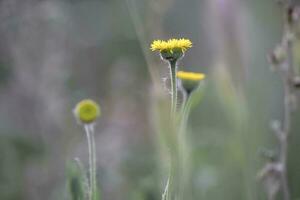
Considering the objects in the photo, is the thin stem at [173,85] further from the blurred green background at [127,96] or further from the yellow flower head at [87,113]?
the blurred green background at [127,96]

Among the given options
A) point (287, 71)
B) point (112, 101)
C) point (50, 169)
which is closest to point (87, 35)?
point (112, 101)

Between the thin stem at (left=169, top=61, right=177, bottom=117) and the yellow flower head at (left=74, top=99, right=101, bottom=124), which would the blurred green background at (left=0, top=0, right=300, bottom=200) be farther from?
the thin stem at (left=169, top=61, right=177, bottom=117)

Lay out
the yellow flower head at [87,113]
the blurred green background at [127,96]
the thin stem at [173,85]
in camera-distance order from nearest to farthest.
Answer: the thin stem at [173,85], the yellow flower head at [87,113], the blurred green background at [127,96]

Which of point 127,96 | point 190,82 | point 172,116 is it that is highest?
point 127,96

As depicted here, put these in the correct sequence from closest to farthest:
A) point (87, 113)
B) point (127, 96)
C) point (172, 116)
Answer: point (172, 116), point (87, 113), point (127, 96)

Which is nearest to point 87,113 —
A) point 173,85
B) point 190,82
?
point 190,82

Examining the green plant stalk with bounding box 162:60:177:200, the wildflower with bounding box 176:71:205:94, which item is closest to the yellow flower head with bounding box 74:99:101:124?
the wildflower with bounding box 176:71:205:94

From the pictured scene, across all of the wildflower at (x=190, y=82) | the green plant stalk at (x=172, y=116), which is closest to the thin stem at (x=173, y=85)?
the green plant stalk at (x=172, y=116)

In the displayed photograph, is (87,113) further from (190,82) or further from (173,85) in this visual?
(173,85)
